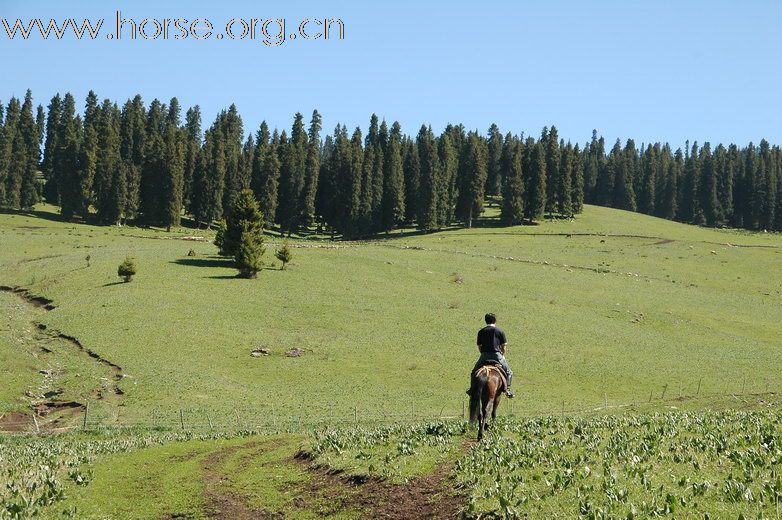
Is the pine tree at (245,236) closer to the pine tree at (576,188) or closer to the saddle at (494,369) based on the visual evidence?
the saddle at (494,369)

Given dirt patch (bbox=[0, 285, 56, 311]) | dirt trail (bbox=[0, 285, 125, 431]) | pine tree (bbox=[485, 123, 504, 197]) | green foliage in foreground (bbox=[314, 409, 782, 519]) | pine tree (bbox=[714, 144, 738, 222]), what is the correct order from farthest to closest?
pine tree (bbox=[714, 144, 738, 222]) < pine tree (bbox=[485, 123, 504, 197]) < dirt patch (bbox=[0, 285, 56, 311]) < dirt trail (bbox=[0, 285, 125, 431]) < green foliage in foreground (bbox=[314, 409, 782, 519])

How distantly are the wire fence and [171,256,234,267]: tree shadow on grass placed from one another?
38.6m

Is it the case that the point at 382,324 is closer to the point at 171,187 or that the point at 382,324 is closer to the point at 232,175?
the point at 171,187

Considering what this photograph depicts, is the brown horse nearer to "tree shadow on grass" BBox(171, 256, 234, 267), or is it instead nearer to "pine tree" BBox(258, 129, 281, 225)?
"tree shadow on grass" BBox(171, 256, 234, 267)

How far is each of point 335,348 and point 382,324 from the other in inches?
307

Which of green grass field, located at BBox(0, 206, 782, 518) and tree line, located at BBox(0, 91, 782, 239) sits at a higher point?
tree line, located at BBox(0, 91, 782, 239)

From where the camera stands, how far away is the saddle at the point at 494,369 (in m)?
19.5

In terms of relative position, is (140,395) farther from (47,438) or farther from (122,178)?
(122,178)

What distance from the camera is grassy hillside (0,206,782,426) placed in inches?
1780

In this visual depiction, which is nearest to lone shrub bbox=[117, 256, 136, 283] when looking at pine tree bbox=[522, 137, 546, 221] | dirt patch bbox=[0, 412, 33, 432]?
dirt patch bbox=[0, 412, 33, 432]

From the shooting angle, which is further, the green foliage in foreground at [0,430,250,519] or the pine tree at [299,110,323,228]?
the pine tree at [299,110,323,228]

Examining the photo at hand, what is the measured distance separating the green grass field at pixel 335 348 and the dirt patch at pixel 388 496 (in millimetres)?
192

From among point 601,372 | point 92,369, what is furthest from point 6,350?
point 601,372

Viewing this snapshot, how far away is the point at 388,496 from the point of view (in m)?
15.2
